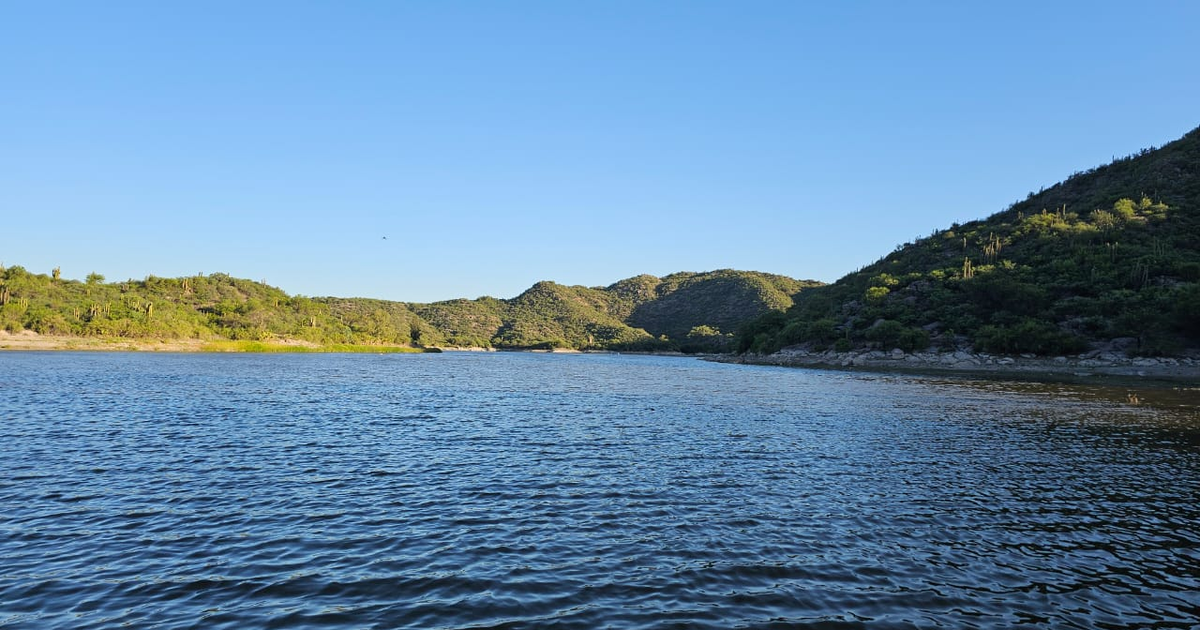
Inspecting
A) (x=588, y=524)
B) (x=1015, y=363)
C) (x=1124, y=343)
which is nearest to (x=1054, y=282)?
(x=1124, y=343)

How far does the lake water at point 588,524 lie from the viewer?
11703 millimetres

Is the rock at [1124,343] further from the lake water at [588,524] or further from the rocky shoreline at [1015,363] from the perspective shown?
the lake water at [588,524]

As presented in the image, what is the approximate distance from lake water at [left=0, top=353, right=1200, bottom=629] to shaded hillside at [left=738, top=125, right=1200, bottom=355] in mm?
72136

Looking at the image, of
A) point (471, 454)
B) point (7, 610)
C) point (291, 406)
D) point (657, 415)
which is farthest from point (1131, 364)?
point (7, 610)

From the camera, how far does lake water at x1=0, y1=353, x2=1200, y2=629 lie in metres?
11.7

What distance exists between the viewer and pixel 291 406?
46031mm

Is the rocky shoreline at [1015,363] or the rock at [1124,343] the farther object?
the rock at [1124,343]

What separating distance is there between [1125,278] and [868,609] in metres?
133

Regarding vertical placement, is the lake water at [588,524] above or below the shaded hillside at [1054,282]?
below

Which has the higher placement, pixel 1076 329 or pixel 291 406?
pixel 1076 329

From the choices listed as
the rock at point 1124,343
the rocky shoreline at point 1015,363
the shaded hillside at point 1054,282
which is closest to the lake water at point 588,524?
the rocky shoreline at point 1015,363

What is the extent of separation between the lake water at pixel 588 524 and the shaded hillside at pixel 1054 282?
7214 cm

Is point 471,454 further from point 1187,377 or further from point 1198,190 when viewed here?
point 1198,190

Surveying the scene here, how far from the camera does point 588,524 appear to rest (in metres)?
17.1
